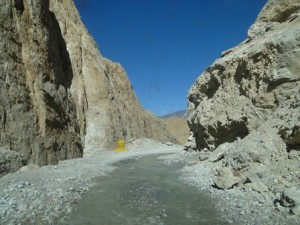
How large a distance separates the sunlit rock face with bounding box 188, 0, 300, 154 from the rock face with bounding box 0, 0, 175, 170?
12.7 meters

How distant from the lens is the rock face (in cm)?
2400

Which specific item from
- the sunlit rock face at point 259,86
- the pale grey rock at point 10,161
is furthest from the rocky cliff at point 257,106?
the pale grey rock at point 10,161

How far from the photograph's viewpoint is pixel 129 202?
13828 mm

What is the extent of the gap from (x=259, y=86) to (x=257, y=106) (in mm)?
1557

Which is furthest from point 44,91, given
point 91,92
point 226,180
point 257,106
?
point 91,92

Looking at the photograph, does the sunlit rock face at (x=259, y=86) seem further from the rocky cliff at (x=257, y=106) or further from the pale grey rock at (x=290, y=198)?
the pale grey rock at (x=290, y=198)

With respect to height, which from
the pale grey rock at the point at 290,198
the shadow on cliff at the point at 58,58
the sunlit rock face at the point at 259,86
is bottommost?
the pale grey rock at the point at 290,198

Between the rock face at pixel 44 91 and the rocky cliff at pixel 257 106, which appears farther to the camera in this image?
the rock face at pixel 44 91

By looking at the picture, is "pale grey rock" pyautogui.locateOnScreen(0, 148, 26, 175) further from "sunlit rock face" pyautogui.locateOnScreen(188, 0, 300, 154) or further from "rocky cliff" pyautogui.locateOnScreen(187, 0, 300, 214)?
"sunlit rock face" pyautogui.locateOnScreen(188, 0, 300, 154)

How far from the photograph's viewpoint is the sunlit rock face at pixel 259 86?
1984cm

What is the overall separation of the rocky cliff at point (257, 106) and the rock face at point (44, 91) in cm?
1196

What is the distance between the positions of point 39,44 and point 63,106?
627cm

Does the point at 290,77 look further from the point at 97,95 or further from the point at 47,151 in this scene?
the point at 97,95

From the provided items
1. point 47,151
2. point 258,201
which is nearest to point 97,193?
point 258,201
